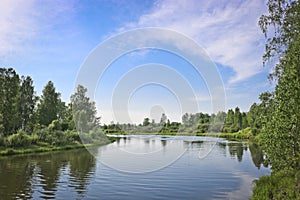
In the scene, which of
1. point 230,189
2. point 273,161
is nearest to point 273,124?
point 273,161

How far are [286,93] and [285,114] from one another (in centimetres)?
127

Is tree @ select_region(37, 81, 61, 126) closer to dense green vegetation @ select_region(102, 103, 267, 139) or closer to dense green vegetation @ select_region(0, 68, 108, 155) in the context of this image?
dense green vegetation @ select_region(0, 68, 108, 155)

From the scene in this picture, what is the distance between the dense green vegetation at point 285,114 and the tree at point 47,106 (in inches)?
2676

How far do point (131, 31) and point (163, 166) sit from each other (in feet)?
60.2

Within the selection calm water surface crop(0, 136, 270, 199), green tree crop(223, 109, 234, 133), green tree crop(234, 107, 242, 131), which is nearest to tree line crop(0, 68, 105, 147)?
calm water surface crop(0, 136, 270, 199)

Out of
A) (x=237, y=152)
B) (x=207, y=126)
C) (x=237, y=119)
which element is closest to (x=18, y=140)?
(x=237, y=152)

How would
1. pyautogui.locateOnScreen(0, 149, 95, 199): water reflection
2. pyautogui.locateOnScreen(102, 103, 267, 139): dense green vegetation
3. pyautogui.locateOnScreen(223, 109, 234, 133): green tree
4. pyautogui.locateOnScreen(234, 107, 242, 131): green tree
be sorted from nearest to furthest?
pyautogui.locateOnScreen(0, 149, 95, 199): water reflection, pyautogui.locateOnScreen(102, 103, 267, 139): dense green vegetation, pyautogui.locateOnScreen(223, 109, 234, 133): green tree, pyautogui.locateOnScreen(234, 107, 242, 131): green tree

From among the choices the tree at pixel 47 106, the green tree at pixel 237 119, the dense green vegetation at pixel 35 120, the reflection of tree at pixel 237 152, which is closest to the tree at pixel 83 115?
the dense green vegetation at pixel 35 120

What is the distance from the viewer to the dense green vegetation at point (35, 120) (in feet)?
174

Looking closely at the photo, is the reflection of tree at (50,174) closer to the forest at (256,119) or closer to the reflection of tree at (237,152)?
the forest at (256,119)

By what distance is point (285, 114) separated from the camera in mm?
16281

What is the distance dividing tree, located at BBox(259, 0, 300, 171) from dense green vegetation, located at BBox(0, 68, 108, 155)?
1402 inches

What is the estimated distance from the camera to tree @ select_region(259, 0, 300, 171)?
15289mm

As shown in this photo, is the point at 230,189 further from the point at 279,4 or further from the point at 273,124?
the point at 279,4
